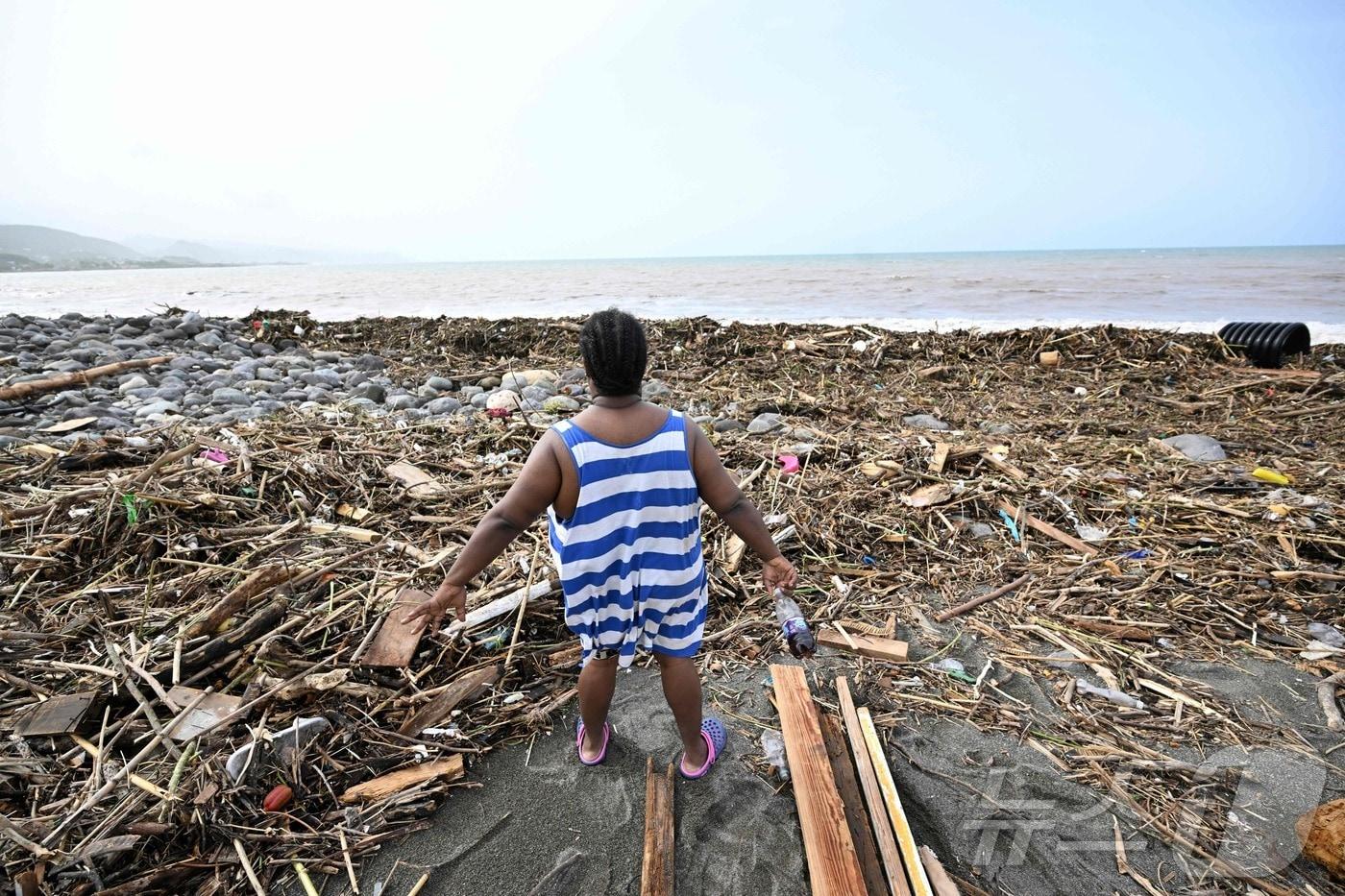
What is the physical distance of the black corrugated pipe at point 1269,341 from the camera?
8.74 metres

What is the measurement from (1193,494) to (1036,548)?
1.65 metres

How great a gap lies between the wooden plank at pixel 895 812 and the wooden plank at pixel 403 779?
162cm

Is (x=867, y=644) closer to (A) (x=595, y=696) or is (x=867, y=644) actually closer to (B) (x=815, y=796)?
(B) (x=815, y=796)

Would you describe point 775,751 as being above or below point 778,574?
below

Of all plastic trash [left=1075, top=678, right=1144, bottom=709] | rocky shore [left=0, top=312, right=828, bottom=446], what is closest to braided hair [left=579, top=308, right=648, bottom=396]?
plastic trash [left=1075, top=678, right=1144, bottom=709]

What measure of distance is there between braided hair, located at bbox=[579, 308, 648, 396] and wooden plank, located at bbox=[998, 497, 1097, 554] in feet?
11.5

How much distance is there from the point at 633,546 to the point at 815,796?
1150mm

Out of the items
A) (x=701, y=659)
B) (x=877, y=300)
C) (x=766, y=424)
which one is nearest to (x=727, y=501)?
(x=701, y=659)

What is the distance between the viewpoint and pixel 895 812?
2.16 metres

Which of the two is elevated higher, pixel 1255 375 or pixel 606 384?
pixel 606 384

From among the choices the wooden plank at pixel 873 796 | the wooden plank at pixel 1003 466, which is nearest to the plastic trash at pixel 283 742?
the wooden plank at pixel 873 796

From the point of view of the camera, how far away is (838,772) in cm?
236

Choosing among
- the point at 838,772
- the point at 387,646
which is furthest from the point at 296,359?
the point at 838,772

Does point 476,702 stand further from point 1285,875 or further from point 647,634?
point 1285,875
